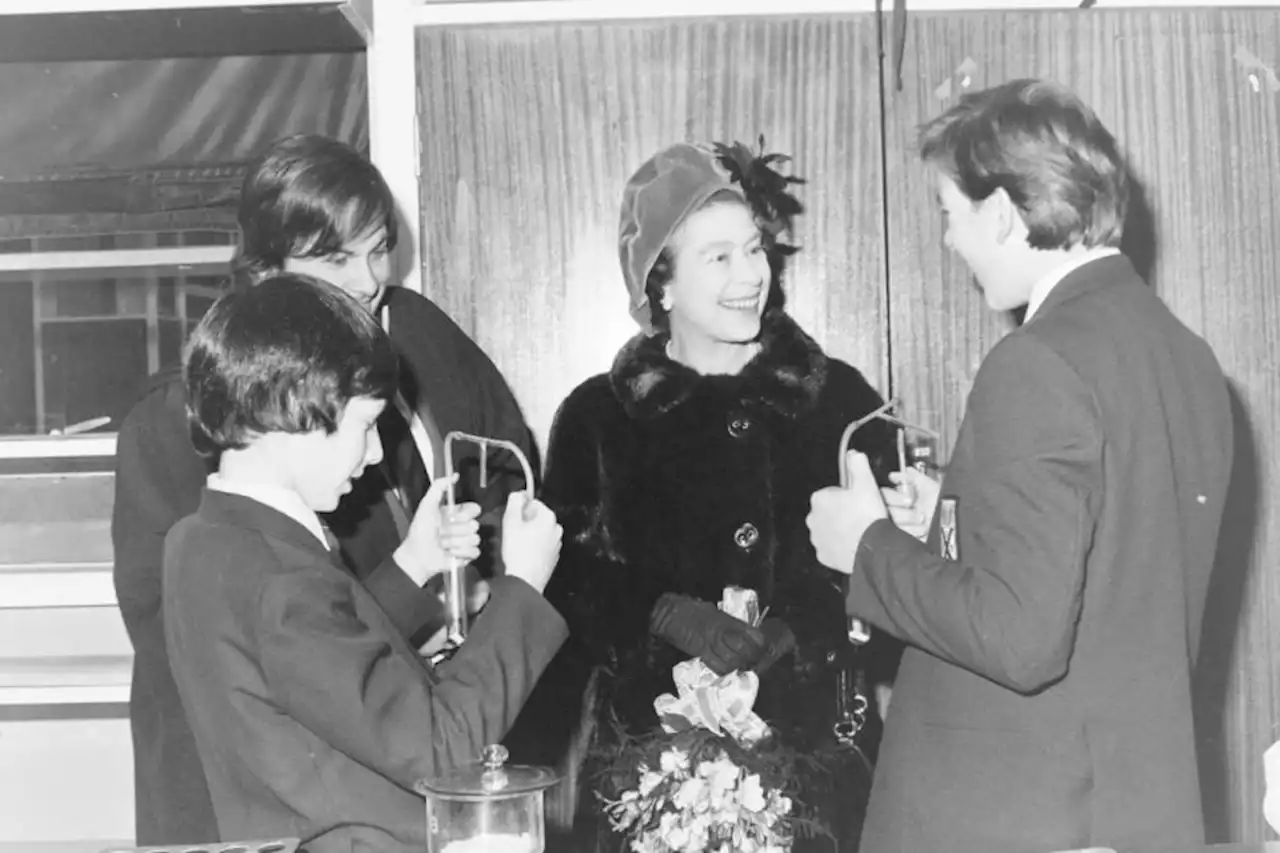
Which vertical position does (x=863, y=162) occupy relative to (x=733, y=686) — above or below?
above

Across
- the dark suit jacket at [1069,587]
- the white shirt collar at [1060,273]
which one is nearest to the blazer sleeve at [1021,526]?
the dark suit jacket at [1069,587]

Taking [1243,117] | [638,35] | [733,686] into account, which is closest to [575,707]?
[733,686]

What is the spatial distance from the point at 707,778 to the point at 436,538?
1.51 ft

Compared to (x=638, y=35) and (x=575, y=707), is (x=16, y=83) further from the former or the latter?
(x=575, y=707)

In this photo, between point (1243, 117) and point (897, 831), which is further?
point (1243, 117)

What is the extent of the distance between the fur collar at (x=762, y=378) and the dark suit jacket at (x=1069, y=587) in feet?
2.18

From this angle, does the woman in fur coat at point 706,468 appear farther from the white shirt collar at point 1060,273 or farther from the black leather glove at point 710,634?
the white shirt collar at point 1060,273

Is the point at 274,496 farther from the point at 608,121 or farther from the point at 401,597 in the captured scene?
the point at 608,121

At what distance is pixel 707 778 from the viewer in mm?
1698

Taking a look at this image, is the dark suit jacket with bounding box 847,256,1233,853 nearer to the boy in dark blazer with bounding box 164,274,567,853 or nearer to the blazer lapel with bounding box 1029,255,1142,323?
the blazer lapel with bounding box 1029,255,1142,323

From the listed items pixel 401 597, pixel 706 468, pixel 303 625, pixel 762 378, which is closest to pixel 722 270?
pixel 762 378

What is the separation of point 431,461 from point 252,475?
847 millimetres

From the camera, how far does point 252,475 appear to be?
126 cm

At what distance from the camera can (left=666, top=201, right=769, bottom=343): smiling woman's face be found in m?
1.97
